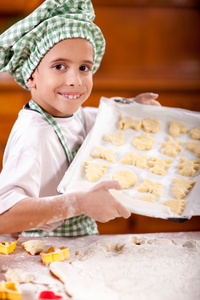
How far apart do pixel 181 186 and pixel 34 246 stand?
1.15ft

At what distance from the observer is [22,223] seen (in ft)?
2.65

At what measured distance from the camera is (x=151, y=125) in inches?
45.1

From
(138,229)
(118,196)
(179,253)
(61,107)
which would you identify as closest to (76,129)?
(61,107)

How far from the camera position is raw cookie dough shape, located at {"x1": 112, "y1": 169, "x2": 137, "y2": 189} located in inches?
35.7

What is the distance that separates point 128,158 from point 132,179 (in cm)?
8

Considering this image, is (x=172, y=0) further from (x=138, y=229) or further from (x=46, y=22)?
(x=46, y=22)

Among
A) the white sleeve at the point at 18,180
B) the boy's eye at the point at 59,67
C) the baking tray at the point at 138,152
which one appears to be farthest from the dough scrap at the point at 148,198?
the boy's eye at the point at 59,67

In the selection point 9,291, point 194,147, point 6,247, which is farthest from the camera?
point 194,147

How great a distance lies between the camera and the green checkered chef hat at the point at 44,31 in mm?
878

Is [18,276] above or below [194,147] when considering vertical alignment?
below

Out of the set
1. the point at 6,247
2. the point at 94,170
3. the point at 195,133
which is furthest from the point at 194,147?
the point at 6,247

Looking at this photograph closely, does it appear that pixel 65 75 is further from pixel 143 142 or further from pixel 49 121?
pixel 143 142

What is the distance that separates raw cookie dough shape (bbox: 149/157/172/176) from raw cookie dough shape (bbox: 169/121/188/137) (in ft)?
0.40

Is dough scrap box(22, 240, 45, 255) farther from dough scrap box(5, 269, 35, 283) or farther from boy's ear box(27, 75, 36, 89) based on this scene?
boy's ear box(27, 75, 36, 89)
